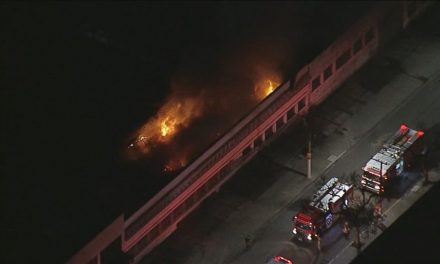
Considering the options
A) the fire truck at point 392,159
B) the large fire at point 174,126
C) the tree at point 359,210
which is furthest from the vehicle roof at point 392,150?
the large fire at point 174,126

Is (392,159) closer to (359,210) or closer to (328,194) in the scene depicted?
(359,210)

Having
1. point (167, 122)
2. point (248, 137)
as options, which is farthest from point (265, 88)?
point (167, 122)

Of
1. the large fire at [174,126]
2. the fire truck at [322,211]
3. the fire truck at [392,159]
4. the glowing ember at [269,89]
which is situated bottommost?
the fire truck at [322,211]

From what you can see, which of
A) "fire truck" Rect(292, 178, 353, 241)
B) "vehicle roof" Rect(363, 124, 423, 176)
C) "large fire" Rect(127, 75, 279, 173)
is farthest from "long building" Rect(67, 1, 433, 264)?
"vehicle roof" Rect(363, 124, 423, 176)

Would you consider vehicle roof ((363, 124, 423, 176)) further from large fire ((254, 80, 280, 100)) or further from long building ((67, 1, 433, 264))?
large fire ((254, 80, 280, 100))

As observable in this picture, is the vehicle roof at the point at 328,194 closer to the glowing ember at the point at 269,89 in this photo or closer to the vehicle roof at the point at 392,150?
the vehicle roof at the point at 392,150
